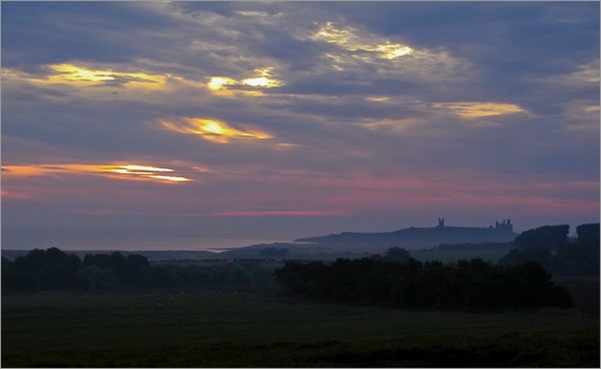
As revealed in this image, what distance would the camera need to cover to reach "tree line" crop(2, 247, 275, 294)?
54031mm

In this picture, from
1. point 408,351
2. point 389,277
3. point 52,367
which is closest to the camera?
point 52,367

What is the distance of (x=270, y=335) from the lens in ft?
98.7

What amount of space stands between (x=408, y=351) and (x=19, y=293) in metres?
35.9

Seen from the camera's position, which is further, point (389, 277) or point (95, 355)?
point (389, 277)

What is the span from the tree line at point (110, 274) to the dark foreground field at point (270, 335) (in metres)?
3.38

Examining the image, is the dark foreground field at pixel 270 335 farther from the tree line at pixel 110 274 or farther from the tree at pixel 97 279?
the tree at pixel 97 279

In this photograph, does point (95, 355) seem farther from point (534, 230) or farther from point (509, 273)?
point (534, 230)

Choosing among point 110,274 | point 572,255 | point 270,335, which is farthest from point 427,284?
point 110,274

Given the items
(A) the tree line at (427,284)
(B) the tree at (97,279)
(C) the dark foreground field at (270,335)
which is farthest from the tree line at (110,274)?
(A) the tree line at (427,284)

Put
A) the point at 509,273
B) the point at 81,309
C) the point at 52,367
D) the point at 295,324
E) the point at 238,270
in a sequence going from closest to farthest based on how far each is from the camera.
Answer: the point at 52,367 → the point at 295,324 → the point at 81,309 → the point at 509,273 → the point at 238,270

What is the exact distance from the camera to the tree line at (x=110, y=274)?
54.0 m

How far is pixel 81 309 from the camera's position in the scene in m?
43.2

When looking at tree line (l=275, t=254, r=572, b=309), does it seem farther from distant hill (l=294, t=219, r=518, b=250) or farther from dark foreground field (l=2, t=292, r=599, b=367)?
distant hill (l=294, t=219, r=518, b=250)

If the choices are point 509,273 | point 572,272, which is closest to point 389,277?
point 509,273
